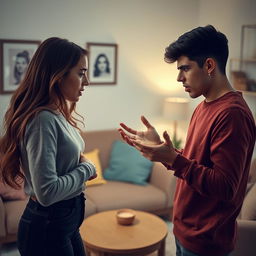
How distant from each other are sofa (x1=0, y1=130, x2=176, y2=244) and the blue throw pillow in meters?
0.05

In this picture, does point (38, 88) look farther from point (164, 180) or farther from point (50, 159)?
point (164, 180)

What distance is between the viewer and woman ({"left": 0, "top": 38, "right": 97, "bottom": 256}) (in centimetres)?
136

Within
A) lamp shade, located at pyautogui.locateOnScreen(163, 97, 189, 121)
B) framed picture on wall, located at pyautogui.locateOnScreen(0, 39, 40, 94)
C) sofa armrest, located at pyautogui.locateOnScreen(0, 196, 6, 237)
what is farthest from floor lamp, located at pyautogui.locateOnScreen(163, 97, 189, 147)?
sofa armrest, located at pyautogui.locateOnScreen(0, 196, 6, 237)

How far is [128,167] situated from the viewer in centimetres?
368

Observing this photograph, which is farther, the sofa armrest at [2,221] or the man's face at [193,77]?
the sofa armrest at [2,221]

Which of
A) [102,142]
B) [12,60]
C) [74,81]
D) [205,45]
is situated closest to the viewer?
[205,45]

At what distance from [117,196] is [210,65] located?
2138 mm

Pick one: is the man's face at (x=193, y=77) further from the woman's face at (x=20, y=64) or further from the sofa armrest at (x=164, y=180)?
the woman's face at (x=20, y=64)

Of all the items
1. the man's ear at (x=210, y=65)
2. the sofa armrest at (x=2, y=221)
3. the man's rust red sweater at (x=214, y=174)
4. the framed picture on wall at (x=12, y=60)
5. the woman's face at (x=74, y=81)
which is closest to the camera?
the man's rust red sweater at (x=214, y=174)

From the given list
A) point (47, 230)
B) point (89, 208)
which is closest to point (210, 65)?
point (47, 230)

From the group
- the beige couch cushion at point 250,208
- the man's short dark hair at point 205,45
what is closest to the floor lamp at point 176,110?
the beige couch cushion at point 250,208

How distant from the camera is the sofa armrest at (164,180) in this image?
353cm

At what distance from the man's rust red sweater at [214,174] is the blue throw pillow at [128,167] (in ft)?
7.00

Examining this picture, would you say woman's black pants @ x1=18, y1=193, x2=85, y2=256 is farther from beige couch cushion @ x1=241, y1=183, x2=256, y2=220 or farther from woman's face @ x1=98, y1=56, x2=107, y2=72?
woman's face @ x1=98, y1=56, x2=107, y2=72
